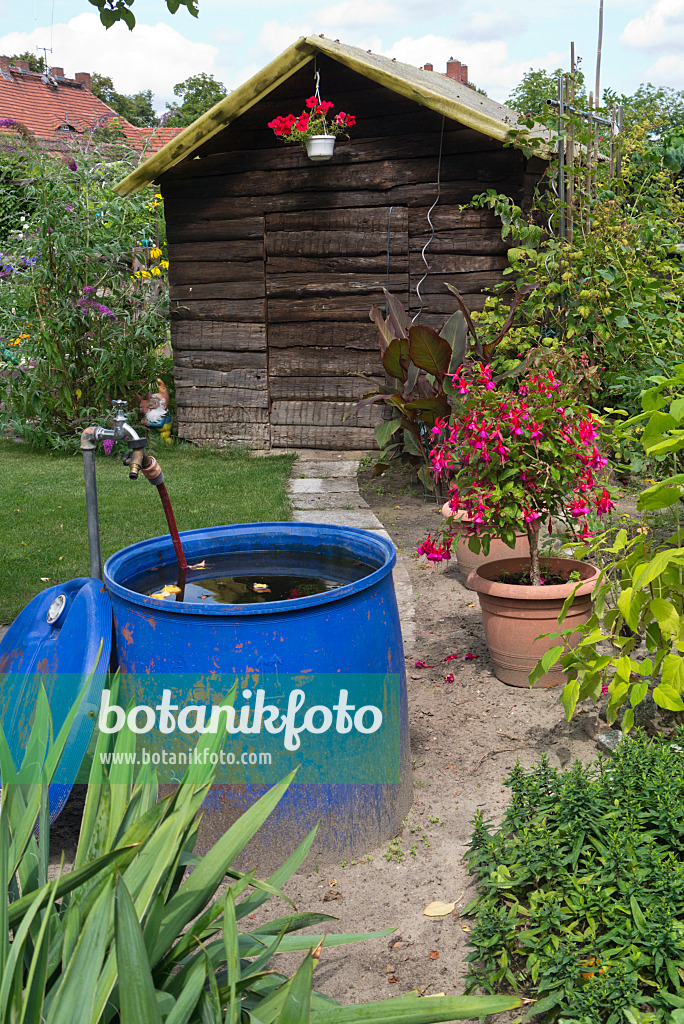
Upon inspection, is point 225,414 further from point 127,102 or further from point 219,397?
point 127,102

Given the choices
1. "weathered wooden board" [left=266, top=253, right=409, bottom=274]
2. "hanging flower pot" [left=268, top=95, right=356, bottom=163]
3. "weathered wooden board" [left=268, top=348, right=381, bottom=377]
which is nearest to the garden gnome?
"weathered wooden board" [left=268, top=348, right=381, bottom=377]

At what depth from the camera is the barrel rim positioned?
2.09 meters

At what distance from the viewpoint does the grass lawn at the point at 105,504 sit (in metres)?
5.05

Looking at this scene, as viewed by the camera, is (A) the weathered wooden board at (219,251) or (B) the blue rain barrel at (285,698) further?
(A) the weathered wooden board at (219,251)

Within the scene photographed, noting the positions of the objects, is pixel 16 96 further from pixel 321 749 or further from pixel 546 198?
pixel 321 749

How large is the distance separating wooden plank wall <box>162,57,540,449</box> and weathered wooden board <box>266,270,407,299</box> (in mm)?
10

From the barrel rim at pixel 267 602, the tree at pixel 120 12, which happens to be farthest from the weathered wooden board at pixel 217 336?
the barrel rim at pixel 267 602

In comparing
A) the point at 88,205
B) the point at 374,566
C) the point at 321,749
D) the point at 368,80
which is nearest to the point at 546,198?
the point at 368,80

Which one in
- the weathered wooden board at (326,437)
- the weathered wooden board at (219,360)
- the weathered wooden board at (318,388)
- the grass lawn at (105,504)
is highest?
the weathered wooden board at (219,360)

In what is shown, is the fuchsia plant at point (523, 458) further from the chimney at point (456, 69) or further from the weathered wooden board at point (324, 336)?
the chimney at point (456, 69)

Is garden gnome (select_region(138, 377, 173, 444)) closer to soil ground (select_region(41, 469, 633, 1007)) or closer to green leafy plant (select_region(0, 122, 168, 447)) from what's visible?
green leafy plant (select_region(0, 122, 168, 447))

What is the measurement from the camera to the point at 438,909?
2.15 metres

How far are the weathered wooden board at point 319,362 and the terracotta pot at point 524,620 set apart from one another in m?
4.61

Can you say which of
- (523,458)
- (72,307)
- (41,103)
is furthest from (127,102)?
(523,458)
